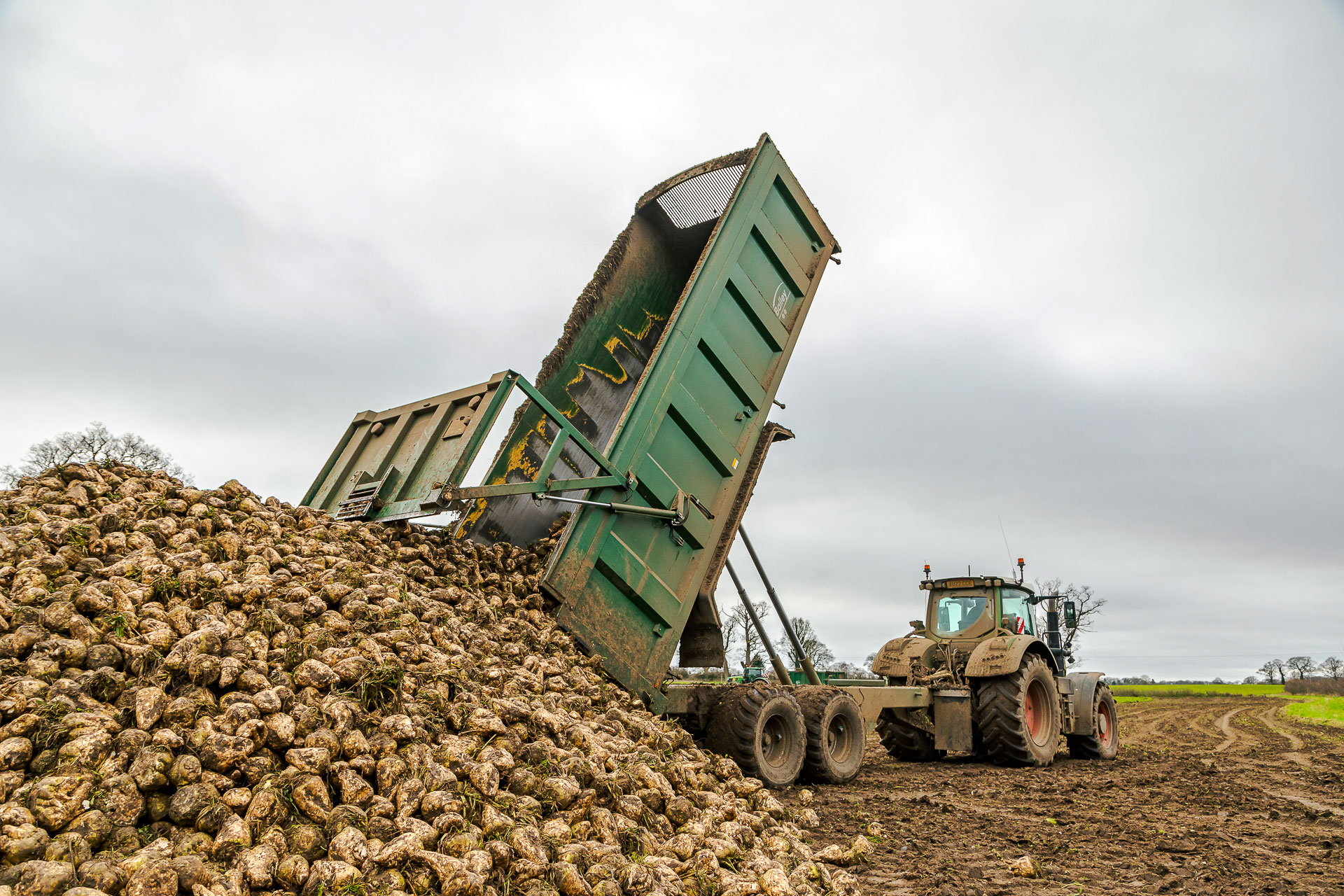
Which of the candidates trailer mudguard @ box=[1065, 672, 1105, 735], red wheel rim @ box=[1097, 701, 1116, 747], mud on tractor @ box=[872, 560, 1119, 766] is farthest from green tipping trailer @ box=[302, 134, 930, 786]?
red wheel rim @ box=[1097, 701, 1116, 747]

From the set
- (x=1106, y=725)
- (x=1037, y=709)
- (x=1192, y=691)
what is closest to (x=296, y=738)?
(x=1037, y=709)

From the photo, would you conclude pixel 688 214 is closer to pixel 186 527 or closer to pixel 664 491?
pixel 664 491

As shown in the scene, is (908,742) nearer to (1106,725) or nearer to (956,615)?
(956,615)

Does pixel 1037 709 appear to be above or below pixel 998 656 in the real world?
below

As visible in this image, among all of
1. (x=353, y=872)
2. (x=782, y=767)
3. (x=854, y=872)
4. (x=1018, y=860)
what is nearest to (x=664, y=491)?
(x=782, y=767)

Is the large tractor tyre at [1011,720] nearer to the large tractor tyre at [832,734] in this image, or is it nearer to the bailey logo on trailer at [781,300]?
the large tractor tyre at [832,734]

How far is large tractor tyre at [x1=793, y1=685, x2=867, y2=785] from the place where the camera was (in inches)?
200

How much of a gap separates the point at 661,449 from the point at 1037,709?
513 centimetres

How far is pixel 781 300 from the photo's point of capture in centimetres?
543

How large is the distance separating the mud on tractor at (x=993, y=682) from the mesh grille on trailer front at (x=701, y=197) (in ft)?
14.1

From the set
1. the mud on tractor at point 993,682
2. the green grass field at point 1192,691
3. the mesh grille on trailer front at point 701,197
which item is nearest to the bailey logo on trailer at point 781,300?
the mesh grille on trailer front at point 701,197

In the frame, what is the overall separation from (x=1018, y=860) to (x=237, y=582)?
3.30 m

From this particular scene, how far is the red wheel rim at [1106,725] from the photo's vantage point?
26.9 feet

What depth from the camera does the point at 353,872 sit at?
2016 millimetres
